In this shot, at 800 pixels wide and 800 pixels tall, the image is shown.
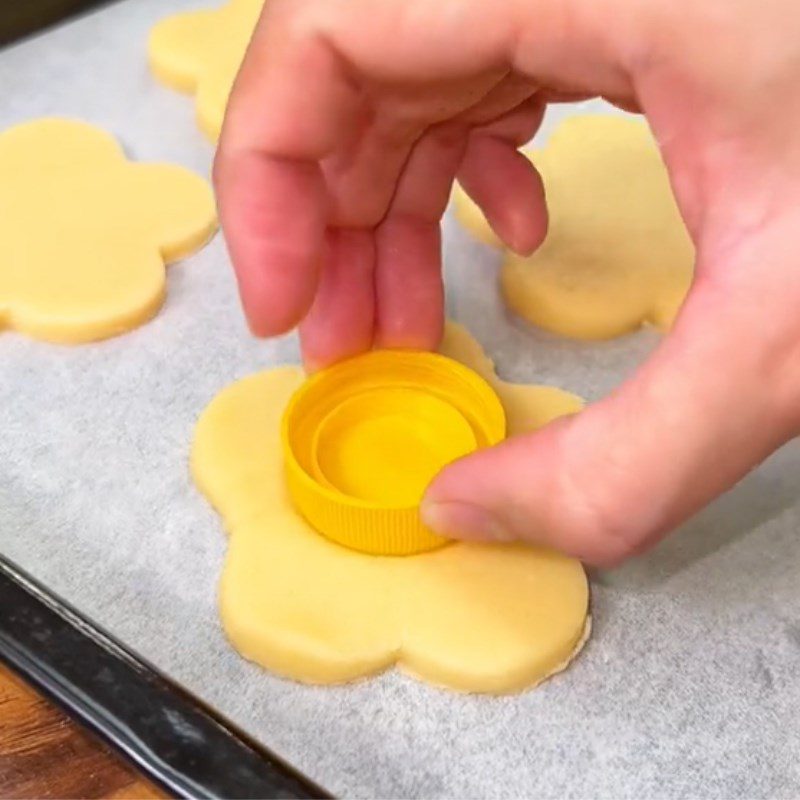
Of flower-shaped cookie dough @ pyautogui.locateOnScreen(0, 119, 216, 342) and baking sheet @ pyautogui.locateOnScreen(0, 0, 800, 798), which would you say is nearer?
baking sheet @ pyautogui.locateOnScreen(0, 0, 800, 798)

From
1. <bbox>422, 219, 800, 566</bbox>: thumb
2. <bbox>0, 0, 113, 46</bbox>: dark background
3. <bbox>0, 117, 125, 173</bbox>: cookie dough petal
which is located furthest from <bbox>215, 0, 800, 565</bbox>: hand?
<bbox>0, 0, 113, 46</bbox>: dark background

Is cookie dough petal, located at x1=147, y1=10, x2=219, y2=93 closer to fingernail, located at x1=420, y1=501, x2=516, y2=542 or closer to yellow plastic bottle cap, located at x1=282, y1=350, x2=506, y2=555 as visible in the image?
yellow plastic bottle cap, located at x1=282, y1=350, x2=506, y2=555

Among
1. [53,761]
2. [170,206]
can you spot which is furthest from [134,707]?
[170,206]

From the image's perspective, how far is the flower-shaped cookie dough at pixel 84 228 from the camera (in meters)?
0.69

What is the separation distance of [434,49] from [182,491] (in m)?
0.26

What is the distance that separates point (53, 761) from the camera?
0.49 meters

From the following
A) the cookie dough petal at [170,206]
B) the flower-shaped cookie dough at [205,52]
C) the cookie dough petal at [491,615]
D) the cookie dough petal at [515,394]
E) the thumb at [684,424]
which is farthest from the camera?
the flower-shaped cookie dough at [205,52]

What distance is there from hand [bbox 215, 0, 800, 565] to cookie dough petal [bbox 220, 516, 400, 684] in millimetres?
60

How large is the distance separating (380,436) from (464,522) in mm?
120

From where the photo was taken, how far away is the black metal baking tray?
1.55ft

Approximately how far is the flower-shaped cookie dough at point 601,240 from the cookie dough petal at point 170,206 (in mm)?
167

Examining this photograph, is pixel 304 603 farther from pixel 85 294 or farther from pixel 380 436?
pixel 85 294

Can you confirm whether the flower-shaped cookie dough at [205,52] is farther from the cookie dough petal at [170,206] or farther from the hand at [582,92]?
the hand at [582,92]

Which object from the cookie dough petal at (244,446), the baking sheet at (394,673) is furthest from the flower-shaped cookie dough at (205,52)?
the cookie dough petal at (244,446)
